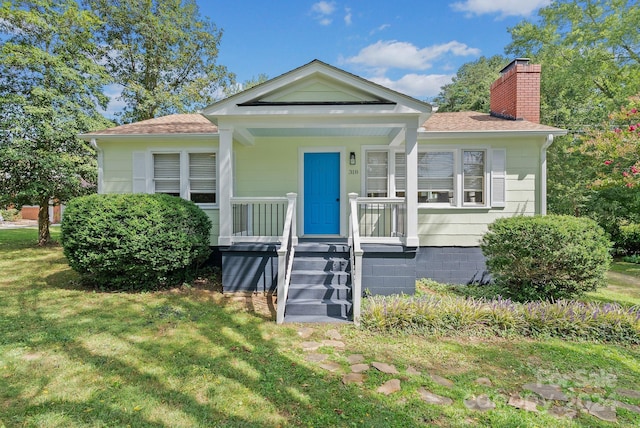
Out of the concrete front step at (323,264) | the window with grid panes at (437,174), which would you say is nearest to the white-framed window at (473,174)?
the window with grid panes at (437,174)

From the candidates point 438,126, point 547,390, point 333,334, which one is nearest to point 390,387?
point 333,334

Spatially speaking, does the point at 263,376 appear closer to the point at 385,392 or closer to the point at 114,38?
the point at 385,392

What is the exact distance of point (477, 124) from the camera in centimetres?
816

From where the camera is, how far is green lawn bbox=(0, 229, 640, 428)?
2828mm

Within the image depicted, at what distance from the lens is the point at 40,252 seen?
10781 mm

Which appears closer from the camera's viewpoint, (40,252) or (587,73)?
(40,252)

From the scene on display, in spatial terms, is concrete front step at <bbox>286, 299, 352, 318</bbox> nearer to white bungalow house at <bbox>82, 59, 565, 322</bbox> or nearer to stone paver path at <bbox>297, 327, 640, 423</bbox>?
white bungalow house at <bbox>82, 59, 565, 322</bbox>

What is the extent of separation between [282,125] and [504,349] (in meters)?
5.34

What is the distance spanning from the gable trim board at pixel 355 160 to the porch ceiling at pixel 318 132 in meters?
0.03

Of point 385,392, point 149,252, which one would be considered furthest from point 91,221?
point 385,392

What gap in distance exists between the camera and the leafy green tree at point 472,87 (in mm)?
22891

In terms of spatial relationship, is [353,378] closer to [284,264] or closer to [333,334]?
[333,334]

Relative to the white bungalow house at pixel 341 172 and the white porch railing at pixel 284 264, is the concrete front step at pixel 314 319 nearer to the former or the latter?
the white porch railing at pixel 284 264

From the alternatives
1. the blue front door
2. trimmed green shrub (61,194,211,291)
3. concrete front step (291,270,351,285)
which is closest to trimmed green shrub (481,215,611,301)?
concrete front step (291,270,351,285)
